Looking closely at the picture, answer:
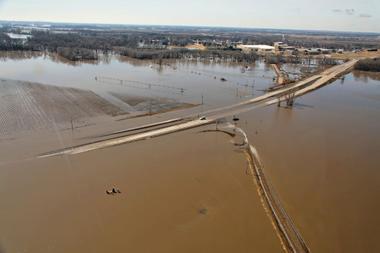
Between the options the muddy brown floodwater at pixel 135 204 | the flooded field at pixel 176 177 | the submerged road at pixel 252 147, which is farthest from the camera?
the submerged road at pixel 252 147

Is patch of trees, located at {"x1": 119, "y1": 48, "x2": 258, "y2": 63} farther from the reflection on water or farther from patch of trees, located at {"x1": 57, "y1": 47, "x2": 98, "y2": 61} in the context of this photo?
patch of trees, located at {"x1": 57, "y1": 47, "x2": 98, "y2": 61}

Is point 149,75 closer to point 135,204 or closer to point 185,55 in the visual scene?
point 185,55

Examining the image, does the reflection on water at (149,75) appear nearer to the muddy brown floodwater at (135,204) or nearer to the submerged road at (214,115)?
the submerged road at (214,115)

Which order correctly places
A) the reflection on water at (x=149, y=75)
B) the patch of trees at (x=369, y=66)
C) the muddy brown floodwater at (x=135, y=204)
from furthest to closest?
the patch of trees at (x=369, y=66), the reflection on water at (x=149, y=75), the muddy brown floodwater at (x=135, y=204)

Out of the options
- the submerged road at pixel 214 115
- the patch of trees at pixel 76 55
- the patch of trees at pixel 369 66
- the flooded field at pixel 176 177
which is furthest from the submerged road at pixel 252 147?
the patch of trees at pixel 76 55

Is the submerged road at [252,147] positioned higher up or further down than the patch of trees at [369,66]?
further down

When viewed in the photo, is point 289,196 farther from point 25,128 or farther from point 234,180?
point 25,128

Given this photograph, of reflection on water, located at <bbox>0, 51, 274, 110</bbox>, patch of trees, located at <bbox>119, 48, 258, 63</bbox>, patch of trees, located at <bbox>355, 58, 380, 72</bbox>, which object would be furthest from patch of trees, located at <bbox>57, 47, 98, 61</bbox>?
patch of trees, located at <bbox>355, 58, 380, 72</bbox>

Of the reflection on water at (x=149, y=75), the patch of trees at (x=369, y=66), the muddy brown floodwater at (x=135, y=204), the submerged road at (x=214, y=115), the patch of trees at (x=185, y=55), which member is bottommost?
the muddy brown floodwater at (x=135, y=204)
